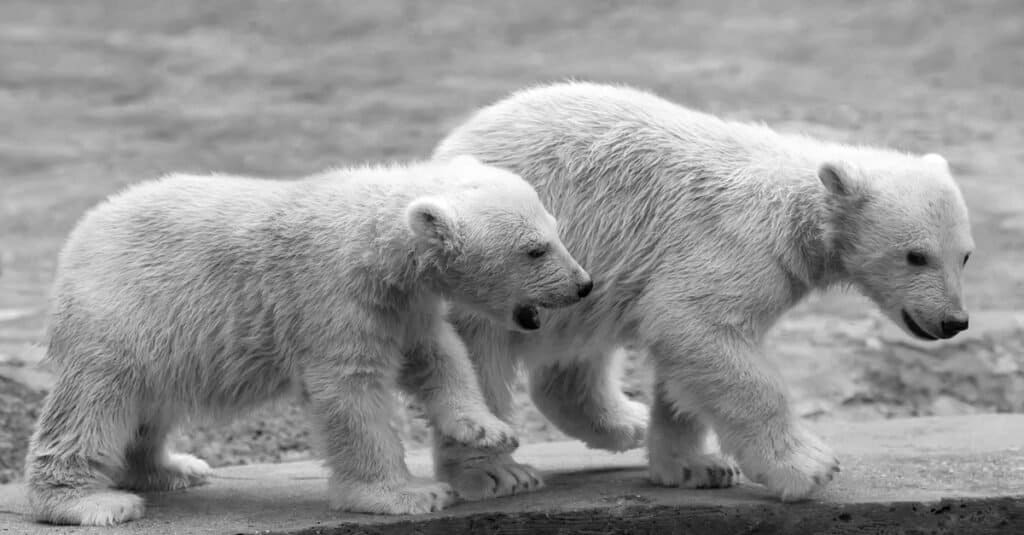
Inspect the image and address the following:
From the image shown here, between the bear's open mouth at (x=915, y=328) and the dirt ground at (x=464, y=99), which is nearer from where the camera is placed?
the bear's open mouth at (x=915, y=328)

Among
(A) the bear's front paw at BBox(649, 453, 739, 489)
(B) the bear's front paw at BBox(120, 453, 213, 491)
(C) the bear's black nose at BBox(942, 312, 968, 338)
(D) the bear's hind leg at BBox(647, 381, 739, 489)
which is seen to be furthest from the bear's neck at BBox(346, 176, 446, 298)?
(C) the bear's black nose at BBox(942, 312, 968, 338)

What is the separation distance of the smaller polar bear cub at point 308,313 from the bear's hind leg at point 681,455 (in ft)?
3.11

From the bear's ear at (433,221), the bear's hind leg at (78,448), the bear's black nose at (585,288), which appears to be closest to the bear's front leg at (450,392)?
the bear's ear at (433,221)

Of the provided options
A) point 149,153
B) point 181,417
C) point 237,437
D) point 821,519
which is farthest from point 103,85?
point 821,519

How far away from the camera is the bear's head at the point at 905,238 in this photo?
5.35 meters

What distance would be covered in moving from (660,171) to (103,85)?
10.5 m

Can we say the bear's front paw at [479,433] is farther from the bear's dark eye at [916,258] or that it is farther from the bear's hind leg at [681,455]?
the bear's dark eye at [916,258]

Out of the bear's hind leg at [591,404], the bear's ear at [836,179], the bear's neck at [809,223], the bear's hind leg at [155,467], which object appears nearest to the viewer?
the bear's ear at [836,179]

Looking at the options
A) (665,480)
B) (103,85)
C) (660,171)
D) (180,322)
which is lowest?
(103,85)

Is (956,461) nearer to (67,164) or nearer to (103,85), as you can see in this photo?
(67,164)

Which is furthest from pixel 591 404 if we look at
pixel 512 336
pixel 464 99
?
pixel 464 99

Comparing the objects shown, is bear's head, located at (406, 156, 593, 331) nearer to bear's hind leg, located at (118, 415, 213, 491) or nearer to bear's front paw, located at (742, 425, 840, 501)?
bear's front paw, located at (742, 425, 840, 501)

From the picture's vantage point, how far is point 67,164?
12.4 m

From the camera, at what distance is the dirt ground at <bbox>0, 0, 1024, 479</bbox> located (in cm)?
Result: 823
